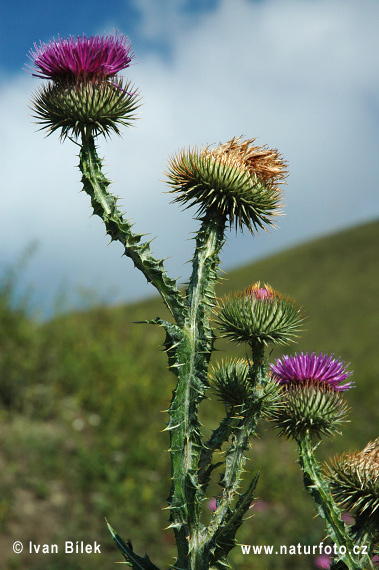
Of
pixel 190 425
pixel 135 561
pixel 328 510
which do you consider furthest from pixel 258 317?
pixel 135 561

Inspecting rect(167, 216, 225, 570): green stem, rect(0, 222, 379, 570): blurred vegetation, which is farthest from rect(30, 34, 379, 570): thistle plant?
rect(0, 222, 379, 570): blurred vegetation

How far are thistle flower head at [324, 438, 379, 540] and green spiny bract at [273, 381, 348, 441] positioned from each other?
0.22m

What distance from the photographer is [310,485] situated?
317cm

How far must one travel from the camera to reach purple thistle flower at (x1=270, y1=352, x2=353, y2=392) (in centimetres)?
358

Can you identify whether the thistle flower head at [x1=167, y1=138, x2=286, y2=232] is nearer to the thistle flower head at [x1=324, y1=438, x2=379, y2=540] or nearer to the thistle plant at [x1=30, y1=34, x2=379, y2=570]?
the thistle plant at [x1=30, y1=34, x2=379, y2=570]

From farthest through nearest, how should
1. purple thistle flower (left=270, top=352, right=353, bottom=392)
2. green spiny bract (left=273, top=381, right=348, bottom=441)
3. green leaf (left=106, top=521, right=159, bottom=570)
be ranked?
purple thistle flower (left=270, top=352, right=353, bottom=392)
green spiny bract (left=273, top=381, right=348, bottom=441)
green leaf (left=106, top=521, right=159, bottom=570)

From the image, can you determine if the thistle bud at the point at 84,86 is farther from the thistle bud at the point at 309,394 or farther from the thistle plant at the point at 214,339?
the thistle bud at the point at 309,394

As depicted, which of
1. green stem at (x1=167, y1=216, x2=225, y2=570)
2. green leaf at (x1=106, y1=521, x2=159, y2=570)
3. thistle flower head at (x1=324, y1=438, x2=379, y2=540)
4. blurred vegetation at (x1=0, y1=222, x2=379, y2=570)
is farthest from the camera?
blurred vegetation at (x1=0, y1=222, x2=379, y2=570)

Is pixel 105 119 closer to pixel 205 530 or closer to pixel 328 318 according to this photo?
pixel 205 530

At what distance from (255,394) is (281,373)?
0.60 m

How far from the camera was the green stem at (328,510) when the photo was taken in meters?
2.84

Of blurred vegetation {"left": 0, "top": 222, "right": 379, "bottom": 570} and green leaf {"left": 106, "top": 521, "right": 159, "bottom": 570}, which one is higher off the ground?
blurred vegetation {"left": 0, "top": 222, "right": 379, "bottom": 570}

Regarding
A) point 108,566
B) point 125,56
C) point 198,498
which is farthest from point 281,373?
A: point 108,566

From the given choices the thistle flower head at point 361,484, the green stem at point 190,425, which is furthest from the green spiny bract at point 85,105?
the thistle flower head at point 361,484
